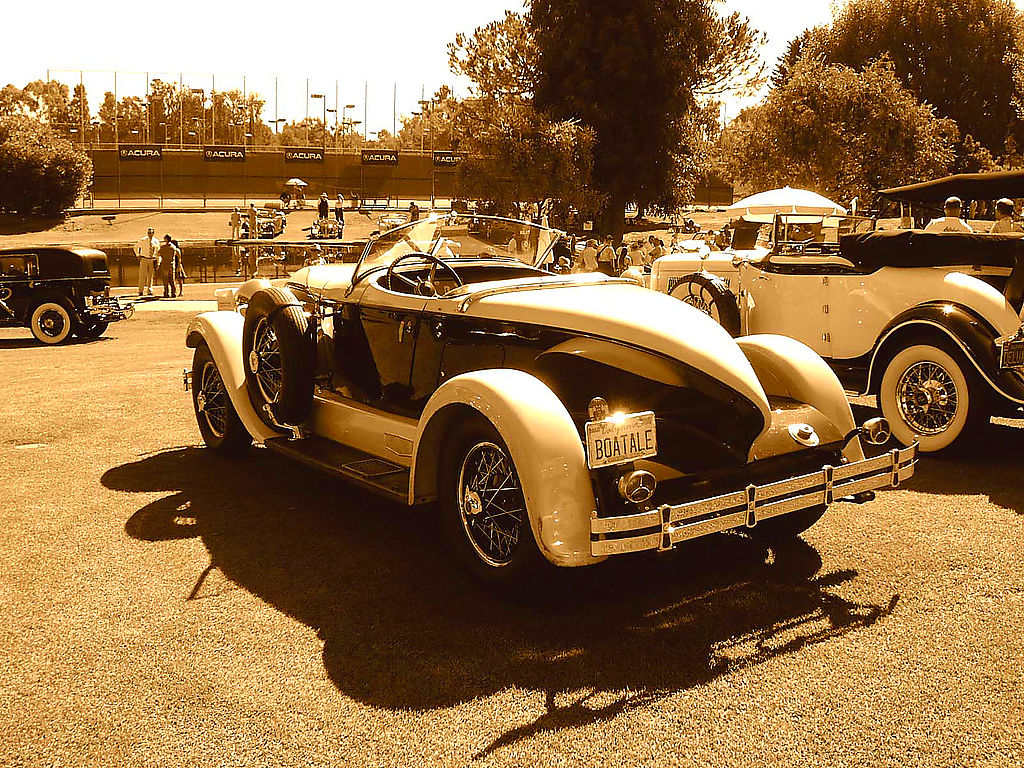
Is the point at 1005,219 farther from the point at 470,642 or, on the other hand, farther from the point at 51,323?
the point at 51,323

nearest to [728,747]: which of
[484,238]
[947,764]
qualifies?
[947,764]

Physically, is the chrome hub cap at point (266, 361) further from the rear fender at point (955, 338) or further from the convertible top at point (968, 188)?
the convertible top at point (968, 188)

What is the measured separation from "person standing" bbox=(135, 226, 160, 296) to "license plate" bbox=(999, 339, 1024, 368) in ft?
66.6

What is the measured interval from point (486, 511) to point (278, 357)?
2.46m

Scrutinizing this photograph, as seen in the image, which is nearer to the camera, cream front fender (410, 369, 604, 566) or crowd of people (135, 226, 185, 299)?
cream front fender (410, 369, 604, 566)

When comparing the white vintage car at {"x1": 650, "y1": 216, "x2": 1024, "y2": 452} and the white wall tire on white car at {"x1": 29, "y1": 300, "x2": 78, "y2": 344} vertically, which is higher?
the white vintage car at {"x1": 650, "y1": 216, "x2": 1024, "y2": 452}

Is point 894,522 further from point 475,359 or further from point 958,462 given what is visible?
point 475,359

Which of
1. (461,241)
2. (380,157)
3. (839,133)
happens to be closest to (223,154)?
(380,157)

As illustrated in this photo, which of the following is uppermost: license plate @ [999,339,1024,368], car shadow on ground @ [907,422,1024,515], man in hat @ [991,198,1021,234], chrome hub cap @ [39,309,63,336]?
man in hat @ [991,198,1021,234]

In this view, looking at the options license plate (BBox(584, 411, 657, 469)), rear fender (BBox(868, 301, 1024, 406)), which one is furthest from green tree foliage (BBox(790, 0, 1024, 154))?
license plate (BBox(584, 411, 657, 469))

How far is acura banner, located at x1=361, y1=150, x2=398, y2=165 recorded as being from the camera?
178 ft

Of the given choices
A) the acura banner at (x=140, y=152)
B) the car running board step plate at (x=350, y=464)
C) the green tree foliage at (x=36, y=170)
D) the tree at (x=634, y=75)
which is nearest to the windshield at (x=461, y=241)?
the car running board step plate at (x=350, y=464)

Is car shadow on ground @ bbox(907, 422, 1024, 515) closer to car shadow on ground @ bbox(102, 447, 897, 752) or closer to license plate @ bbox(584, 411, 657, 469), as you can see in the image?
car shadow on ground @ bbox(102, 447, 897, 752)

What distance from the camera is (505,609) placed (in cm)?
425
